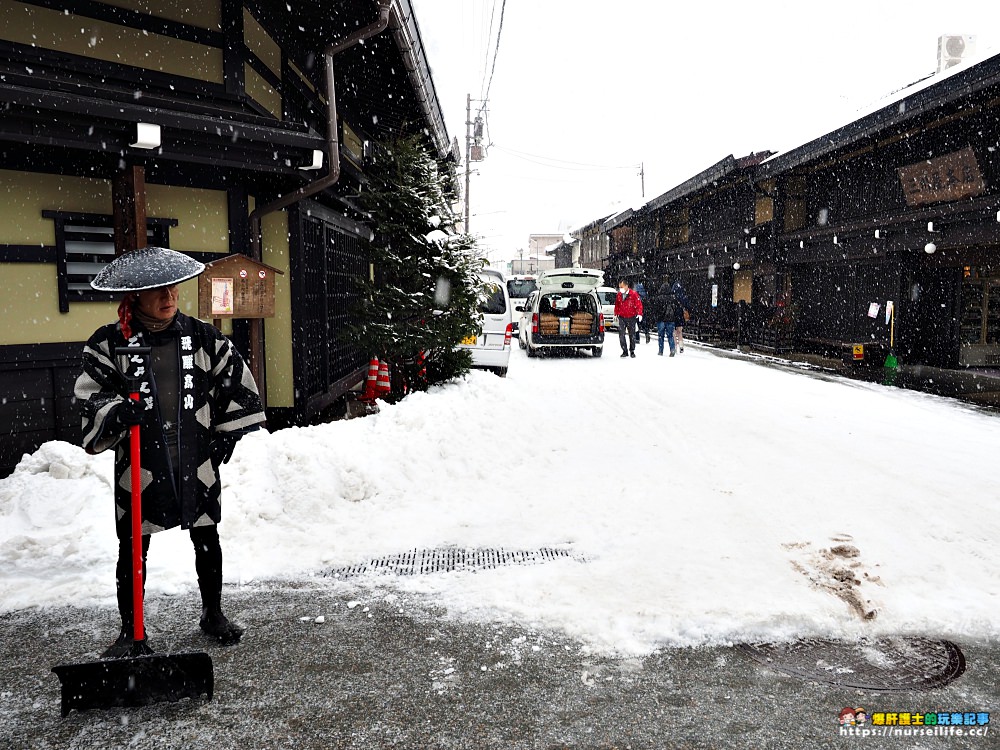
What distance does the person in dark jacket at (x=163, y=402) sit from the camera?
334cm

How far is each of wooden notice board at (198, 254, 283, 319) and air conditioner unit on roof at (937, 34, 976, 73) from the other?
24.7 metres

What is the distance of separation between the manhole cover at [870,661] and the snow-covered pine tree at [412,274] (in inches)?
311

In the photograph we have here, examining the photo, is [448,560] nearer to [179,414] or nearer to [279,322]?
[179,414]

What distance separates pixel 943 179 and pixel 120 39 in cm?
1535

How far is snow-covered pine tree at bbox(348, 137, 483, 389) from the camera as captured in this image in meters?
10.7

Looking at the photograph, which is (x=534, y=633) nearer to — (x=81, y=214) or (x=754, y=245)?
(x=81, y=214)

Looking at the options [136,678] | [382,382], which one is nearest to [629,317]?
[382,382]

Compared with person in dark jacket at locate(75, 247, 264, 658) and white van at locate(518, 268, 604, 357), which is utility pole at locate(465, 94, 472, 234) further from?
person in dark jacket at locate(75, 247, 264, 658)

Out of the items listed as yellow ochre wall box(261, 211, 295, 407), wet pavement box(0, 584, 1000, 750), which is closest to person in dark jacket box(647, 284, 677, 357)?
yellow ochre wall box(261, 211, 295, 407)

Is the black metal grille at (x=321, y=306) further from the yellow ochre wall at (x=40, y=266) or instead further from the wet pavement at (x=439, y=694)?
the wet pavement at (x=439, y=694)

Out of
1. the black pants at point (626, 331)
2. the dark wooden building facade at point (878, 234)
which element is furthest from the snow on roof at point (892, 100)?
the black pants at point (626, 331)

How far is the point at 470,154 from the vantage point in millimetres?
43219

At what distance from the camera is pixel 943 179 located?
14.3 m

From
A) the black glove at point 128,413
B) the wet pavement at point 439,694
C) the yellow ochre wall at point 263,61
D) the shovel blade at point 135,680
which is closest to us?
the wet pavement at point 439,694
